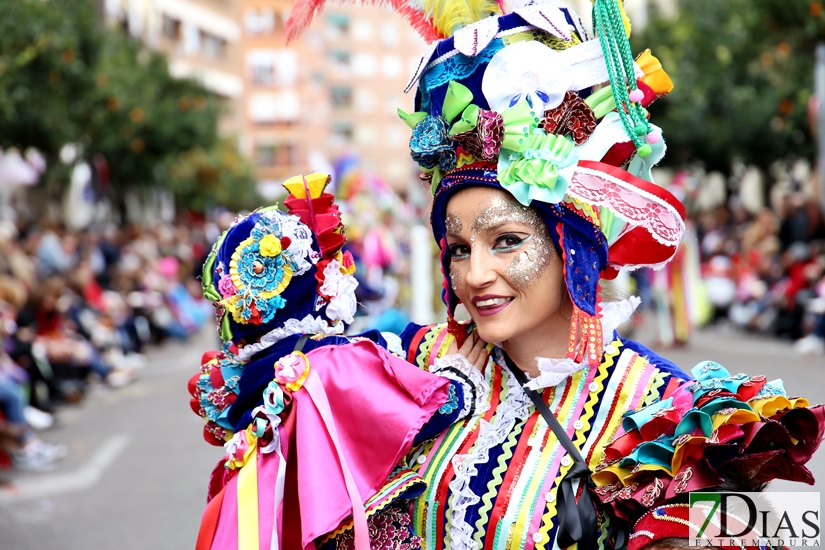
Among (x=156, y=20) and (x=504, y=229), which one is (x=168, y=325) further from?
(x=156, y=20)

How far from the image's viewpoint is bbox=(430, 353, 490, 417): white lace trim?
8.57 ft

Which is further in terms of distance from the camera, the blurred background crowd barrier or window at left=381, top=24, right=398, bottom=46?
window at left=381, top=24, right=398, bottom=46

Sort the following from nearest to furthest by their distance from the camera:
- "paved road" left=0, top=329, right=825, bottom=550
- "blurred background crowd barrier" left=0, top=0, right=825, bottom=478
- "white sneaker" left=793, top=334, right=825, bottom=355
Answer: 1. "paved road" left=0, top=329, right=825, bottom=550
2. "blurred background crowd barrier" left=0, top=0, right=825, bottom=478
3. "white sneaker" left=793, top=334, right=825, bottom=355

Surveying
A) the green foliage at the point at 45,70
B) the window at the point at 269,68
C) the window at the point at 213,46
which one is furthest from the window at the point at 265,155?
the green foliage at the point at 45,70

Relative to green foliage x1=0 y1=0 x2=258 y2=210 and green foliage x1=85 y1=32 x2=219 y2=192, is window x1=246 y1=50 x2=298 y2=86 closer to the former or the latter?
green foliage x1=0 y1=0 x2=258 y2=210

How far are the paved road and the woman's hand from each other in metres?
2.17

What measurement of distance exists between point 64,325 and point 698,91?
54.5 ft

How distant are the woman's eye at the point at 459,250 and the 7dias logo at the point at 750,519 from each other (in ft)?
2.69

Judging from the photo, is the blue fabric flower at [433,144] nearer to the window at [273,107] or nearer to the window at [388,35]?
the window at [273,107]

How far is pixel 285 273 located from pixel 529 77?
2.82 ft

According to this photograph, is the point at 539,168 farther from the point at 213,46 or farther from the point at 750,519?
the point at 213,46

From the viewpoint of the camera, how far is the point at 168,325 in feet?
56.0

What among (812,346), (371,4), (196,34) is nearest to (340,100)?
(196,34)

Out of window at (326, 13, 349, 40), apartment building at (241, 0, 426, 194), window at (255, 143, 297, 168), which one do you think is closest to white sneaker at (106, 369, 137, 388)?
apartment building at (241, 0, 426, 194)
